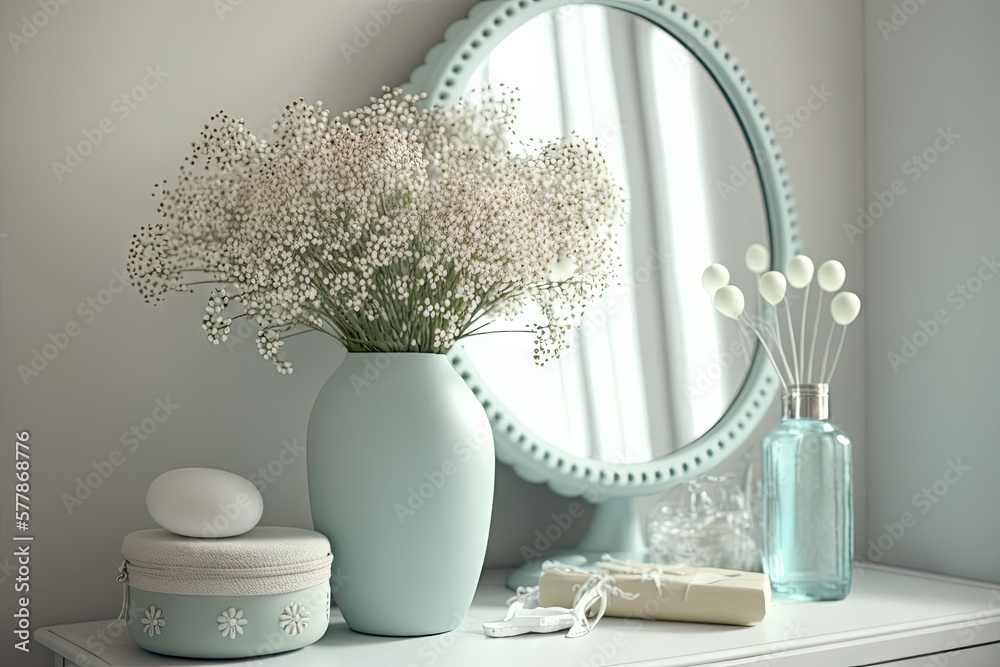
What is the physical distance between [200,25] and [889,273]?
1.08 meters

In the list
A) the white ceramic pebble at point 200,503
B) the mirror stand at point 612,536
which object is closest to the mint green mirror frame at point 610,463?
the mirror stand at point 612,536

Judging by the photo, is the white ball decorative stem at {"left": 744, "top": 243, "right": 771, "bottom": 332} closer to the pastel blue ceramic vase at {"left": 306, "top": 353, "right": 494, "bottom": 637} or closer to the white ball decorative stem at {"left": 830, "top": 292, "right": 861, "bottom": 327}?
the white ball decorative stem at {"left": 830, "top": 292, "right": 861, "bottom": 327}

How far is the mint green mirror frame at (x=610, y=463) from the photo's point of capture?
1283 millimetres

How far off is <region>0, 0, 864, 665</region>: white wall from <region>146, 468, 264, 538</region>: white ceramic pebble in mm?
212

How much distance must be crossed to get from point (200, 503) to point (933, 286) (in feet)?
3.67

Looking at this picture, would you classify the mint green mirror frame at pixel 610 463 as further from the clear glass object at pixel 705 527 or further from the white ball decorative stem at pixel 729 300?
the white ball decorative stem at pixel 729 300

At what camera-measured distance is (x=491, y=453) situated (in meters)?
1.09

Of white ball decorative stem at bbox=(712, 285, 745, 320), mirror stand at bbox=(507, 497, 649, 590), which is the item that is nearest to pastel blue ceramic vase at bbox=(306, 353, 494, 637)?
mirror stand at bbox=(507, 497, 649, 590)

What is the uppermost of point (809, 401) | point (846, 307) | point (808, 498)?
point (846, 307)

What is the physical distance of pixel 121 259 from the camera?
45.8 inches

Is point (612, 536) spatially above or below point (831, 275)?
below

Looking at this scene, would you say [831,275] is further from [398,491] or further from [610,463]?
[398,491]

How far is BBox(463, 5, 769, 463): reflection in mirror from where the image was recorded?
134 cm

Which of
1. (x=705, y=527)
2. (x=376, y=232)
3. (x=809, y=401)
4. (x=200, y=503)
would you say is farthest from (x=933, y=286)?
(x=200, y=503)
